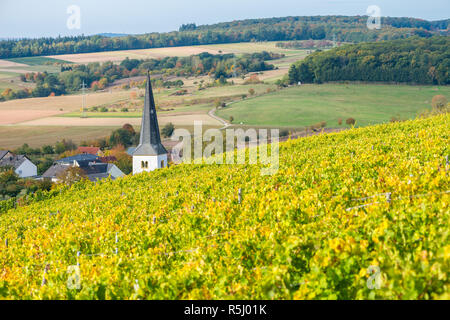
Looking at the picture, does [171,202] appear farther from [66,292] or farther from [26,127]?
[26,127]

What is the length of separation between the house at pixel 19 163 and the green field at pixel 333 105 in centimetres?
2986

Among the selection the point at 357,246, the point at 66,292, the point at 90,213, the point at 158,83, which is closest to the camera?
the point at 357,246

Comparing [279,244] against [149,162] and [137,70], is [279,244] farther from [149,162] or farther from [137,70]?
[137,70]

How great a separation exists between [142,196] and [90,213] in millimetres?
1830

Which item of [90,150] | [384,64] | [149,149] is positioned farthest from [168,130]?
Answer: [384,64]

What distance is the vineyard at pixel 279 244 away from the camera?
16.1 feet

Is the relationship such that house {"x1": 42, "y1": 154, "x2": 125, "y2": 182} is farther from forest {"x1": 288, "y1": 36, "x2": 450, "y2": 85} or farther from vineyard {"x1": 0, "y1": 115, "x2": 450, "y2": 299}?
vineyard {"x1": 0, "y1": 115, "x2": 450, "y2": 299}

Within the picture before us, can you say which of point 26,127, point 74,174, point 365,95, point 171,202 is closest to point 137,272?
point 171,202

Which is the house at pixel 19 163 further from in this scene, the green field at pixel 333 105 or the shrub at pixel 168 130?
the green field at pixel 333 105

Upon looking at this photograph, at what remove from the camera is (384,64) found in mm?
84688

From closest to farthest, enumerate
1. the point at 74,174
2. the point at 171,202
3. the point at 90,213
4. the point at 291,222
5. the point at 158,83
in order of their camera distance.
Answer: the point at 291,222 → the point at 171,202 → the point at 90,213 → the point at 74,174 → the point at 158,83

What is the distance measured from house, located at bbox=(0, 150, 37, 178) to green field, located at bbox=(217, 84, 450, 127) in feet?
98.0

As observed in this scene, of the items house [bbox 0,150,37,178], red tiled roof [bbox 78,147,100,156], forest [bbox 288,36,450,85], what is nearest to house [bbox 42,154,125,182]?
house [bbox 0,150,37,178]

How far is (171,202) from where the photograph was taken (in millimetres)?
12570
